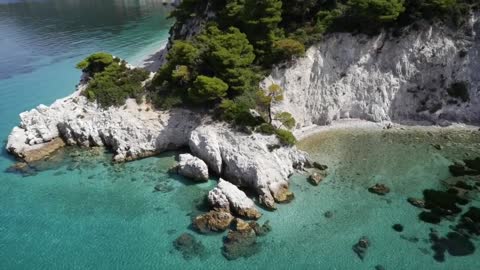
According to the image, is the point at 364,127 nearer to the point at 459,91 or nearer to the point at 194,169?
the point at 459,91

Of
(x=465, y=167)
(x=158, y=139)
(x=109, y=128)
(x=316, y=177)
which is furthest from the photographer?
(x=109, y=128)

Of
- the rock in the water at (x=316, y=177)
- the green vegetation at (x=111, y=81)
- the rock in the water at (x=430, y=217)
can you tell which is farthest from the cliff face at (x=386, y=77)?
the rock in the water at (x=430, y=217)

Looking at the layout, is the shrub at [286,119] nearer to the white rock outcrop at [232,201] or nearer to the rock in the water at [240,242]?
the white rock outcrop at [232,201]

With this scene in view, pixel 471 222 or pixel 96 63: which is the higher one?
pixel 96 63

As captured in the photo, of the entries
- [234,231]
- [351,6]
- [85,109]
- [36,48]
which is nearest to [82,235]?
[234,231]

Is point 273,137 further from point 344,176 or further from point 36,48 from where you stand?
point 36,48

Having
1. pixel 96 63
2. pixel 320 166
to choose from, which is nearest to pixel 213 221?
pixel 320 166

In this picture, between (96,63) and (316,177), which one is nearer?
(316,177)
